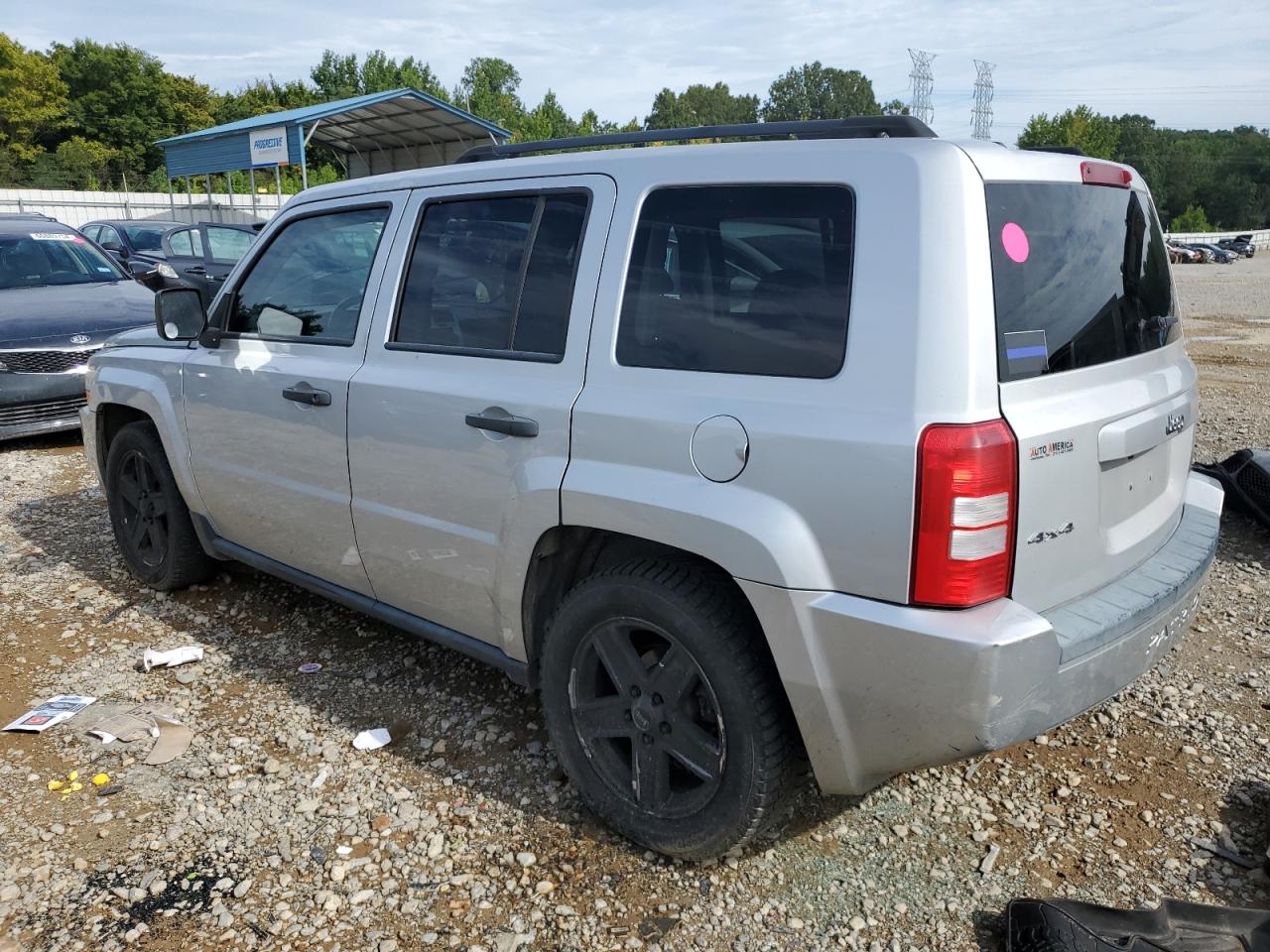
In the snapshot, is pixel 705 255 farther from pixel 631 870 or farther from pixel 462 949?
pixel 462 949

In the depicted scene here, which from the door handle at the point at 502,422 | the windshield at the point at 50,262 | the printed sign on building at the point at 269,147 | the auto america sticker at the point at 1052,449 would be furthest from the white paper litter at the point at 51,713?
the printed sign on building at the point at 269,147

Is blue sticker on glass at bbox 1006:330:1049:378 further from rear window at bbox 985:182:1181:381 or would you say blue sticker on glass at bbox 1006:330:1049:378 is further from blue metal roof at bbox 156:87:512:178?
blue metal roof at bbox 156:87:512:178

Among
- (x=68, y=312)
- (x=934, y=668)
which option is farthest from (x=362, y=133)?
(x=934, y=668)

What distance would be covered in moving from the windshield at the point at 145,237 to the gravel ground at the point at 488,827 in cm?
1349

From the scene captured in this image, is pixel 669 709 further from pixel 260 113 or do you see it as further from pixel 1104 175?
pixel 260 113

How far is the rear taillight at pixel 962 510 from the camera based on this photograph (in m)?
2.07

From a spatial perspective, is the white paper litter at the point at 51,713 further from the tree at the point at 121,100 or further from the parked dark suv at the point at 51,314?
the tree at the point at 121,100

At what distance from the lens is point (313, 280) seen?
3.74 meters

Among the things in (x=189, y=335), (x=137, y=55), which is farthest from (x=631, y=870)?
(x=137, y=55)

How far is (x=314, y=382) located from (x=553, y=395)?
1210mm

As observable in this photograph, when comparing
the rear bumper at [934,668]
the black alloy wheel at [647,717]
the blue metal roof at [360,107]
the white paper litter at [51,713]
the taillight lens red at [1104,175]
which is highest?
the blue metal roof at [360,107]

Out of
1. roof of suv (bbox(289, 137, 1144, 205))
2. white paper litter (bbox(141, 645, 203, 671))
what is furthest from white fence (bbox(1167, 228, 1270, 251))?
white paper litter (bbox(141, 645, 203, 671))

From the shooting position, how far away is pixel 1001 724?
2.15m

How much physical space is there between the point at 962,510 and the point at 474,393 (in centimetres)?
152
